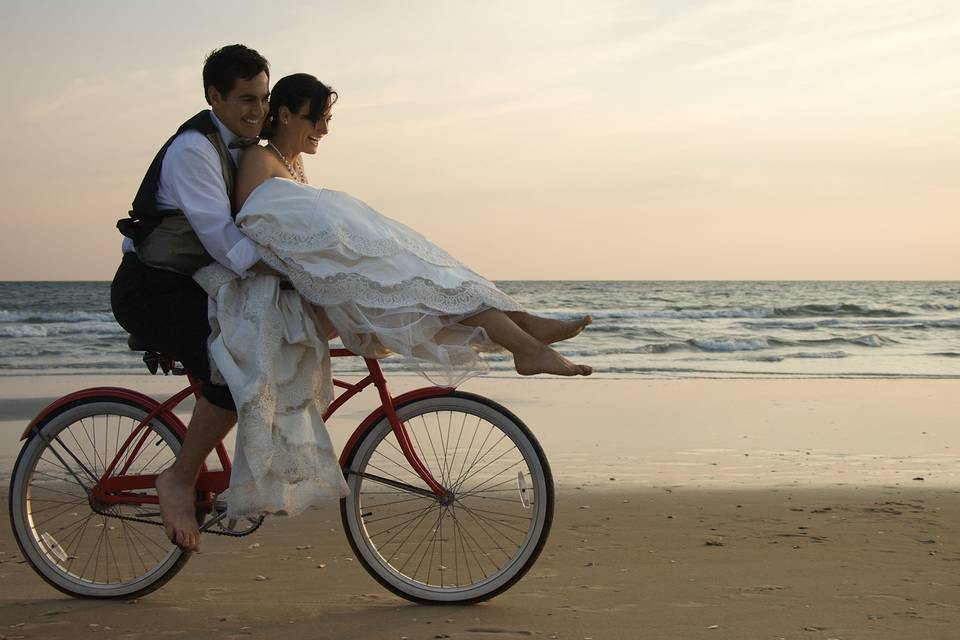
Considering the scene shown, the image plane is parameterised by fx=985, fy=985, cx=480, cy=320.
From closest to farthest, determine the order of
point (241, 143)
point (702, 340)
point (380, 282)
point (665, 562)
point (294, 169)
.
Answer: point (380, 282)
point (241, 143)
point (294, 169)
point (665, 562)
point (702, 340)

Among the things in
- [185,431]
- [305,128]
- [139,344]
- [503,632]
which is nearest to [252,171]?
[305,128]

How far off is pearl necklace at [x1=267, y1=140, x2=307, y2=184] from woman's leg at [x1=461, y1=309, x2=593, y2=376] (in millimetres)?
783

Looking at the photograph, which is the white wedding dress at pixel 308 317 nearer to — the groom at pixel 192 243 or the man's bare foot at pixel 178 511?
the groom at pixel 192 243

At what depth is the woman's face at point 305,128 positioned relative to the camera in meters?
3.29

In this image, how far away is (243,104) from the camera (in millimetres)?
3182

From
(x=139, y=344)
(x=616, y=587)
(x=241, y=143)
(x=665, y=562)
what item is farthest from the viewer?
(x=665, y=562)

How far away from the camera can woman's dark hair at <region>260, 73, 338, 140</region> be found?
3260 millimetres

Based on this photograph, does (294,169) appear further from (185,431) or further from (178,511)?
(178,511)

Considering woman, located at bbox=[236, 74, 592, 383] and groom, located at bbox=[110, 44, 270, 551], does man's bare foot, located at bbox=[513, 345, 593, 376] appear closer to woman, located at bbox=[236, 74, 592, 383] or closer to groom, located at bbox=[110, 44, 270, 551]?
woman, located at bbox=[236, 74, 592, 383]

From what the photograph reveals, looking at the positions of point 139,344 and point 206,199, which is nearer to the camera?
point 206,199

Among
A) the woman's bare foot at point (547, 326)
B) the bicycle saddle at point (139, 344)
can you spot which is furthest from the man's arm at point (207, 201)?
the woman's bare foot at point (547, 326)

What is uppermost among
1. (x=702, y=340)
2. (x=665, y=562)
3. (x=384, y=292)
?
(x=384, y=292)

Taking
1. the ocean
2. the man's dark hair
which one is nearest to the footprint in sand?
the man's dark hair

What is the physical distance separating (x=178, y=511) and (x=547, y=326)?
4.44 ft
